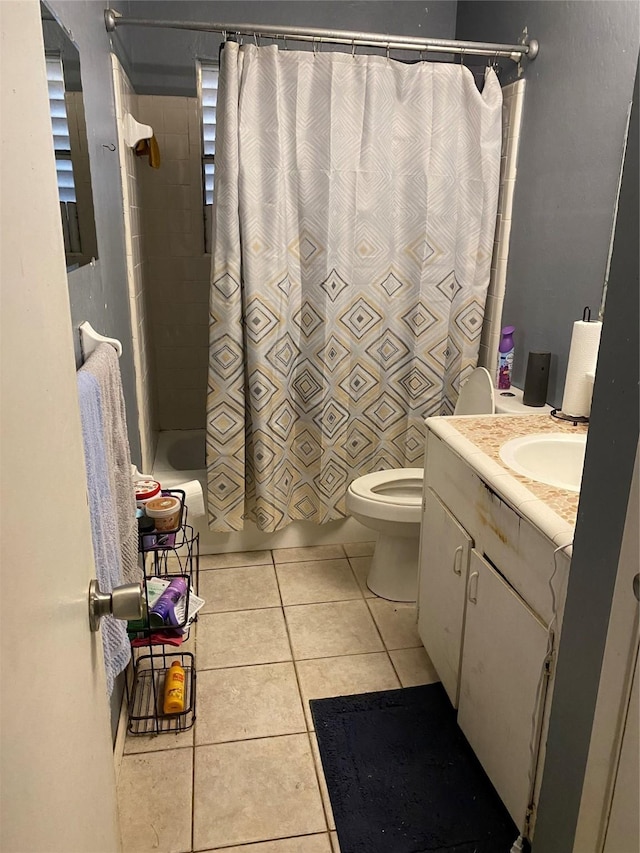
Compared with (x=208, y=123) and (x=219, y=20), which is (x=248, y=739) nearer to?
(x=208, y=123)

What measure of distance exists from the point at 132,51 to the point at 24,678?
2.93 m

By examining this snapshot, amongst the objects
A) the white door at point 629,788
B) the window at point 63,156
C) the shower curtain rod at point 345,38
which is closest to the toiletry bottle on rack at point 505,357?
the shower curtain rod at point 345,38

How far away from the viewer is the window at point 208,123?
287 centimetres

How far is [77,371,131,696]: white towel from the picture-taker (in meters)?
1.17

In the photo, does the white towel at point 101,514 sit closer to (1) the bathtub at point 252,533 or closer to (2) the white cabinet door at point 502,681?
(2) the white cabinet door at point 502,681

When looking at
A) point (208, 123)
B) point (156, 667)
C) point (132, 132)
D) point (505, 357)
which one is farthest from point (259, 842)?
point (208, 123)

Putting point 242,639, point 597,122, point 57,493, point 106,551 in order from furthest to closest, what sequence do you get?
point 242,639 → point 597,122 → point 106,551 → point 57,493

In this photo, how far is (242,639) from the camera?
7.14 ft

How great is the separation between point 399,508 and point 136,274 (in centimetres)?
139

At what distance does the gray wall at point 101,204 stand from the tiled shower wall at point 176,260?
0.88 metres

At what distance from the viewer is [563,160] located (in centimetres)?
214

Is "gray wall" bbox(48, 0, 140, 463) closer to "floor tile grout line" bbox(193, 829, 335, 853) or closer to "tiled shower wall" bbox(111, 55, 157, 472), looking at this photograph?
"tiled shower wall" bbox(111, 55, 157, 472)

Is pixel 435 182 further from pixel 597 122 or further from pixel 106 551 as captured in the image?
pixel 106 551

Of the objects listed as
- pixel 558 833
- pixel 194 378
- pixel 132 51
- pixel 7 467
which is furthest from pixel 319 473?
pixel 7 467
